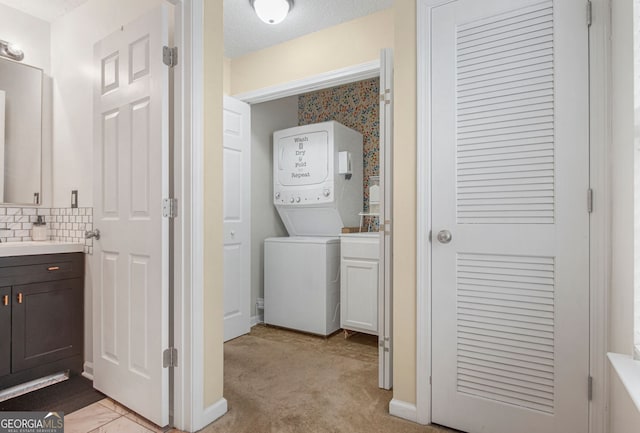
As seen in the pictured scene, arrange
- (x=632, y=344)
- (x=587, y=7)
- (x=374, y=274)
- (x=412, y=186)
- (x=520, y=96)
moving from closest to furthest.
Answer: (x=632, y=344)
(x=587, y=7)
(x=520, y=96)
(x=412, y=186)
(x=374, y=274)

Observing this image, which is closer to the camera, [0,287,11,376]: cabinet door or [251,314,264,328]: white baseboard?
[0,287,11,376]: cabinet door

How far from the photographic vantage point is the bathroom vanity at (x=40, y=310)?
2.03m

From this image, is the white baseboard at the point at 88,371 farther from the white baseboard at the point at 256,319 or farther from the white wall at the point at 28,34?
the white wall at the point at 28,34

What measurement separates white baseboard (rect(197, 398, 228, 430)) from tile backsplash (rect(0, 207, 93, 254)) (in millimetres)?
1280

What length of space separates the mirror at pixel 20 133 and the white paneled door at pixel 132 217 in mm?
801

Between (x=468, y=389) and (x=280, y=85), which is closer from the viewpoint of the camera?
(x=468, y=389)

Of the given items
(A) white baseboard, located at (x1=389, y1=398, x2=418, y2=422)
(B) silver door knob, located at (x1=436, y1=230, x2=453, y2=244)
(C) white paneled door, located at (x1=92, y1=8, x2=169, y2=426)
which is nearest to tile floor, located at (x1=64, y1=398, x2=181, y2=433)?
(C) white paneled door, located at (x1=92, y1=8, x2=169, y2=426)

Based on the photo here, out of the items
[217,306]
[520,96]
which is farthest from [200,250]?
[520,96]

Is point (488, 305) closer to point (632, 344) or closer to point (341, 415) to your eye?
point (632, 344)

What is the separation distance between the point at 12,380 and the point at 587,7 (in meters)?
3.37

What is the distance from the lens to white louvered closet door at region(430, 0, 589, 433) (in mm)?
1475

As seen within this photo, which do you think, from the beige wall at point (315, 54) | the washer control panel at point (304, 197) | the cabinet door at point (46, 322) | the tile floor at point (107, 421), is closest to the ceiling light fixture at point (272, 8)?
the beige wall at point (315, 54)

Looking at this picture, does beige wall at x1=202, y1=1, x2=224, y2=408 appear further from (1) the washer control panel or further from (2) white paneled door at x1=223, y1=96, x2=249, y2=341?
(1) the washer control panel

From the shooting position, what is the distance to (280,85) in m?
3.07
